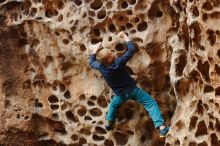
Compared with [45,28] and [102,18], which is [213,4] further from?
[45,28]

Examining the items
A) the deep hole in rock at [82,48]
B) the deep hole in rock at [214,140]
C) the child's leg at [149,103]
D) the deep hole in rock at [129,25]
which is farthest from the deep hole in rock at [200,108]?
the deep hole in rock at [82,48]

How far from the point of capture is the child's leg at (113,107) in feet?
18.1

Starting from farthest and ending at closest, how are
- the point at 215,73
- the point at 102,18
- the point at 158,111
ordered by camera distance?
the point at 102,18 → the point at 158,111 → the point at 215,73

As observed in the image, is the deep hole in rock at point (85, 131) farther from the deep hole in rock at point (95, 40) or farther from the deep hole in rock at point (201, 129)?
the deep hole in rock at point (201, 129)

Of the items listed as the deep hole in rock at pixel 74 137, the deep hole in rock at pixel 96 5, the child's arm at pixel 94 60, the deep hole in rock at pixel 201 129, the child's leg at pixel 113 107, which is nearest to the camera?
the deep hole in rock at pixel 201 129

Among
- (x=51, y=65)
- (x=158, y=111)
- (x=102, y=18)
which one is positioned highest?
(x=102, y=18)

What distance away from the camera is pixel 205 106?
4.95 metres

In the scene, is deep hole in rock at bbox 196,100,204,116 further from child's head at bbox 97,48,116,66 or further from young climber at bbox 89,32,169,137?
child's head at bbox 97,48,116,66

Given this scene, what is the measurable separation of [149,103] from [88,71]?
0.82 meters

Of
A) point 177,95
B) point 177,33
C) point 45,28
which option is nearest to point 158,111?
point 177,95

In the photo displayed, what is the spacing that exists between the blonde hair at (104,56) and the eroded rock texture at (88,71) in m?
0.41

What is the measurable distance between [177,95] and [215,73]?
0.64m

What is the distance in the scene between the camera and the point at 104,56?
17.3 ft

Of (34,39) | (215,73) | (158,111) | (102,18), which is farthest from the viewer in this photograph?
(34,39)
